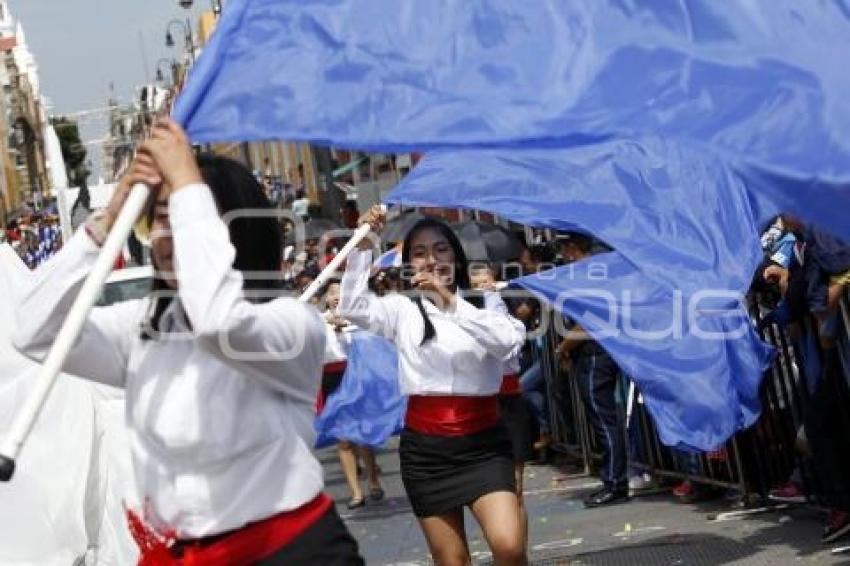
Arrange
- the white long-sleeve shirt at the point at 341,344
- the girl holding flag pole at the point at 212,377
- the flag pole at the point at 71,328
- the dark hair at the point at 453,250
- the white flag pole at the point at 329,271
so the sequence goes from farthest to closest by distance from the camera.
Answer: the white long-sleeve shirt at the point at 341,344 < the dark hair at the point at 453,250 < the white flag pole at the point at 329,271 < the girl holding flag pole at the point at 212,377 < the flag pole at the point at 71,328

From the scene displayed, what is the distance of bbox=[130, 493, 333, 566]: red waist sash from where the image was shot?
12.3ft

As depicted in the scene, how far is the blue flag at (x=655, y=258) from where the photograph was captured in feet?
28.4

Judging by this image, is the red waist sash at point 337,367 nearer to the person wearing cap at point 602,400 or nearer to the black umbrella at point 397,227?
the person wearing cap at point 602,400

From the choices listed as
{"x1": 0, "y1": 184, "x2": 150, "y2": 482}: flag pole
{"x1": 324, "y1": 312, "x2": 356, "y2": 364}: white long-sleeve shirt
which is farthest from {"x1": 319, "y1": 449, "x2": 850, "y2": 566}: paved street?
{"x1": 0, "y1": 184, "x2": 150, "y2": 482}: flag pole

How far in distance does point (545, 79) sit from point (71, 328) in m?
1.93

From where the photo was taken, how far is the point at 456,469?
716cm

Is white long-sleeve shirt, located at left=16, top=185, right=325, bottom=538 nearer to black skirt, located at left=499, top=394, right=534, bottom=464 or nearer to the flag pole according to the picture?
the flag pole

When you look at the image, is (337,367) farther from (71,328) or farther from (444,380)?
(71,328)

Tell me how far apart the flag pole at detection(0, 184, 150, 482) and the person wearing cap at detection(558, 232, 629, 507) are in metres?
7.82

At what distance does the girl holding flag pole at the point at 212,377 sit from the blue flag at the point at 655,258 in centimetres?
481

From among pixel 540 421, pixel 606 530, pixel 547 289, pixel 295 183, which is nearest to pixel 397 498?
pixel 540 421

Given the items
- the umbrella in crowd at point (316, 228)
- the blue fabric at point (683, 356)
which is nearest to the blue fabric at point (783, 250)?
the blue fabric at point (683, 356)

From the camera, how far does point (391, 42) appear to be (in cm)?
477

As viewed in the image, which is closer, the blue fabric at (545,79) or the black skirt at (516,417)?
the blue fabric at (545,79)
